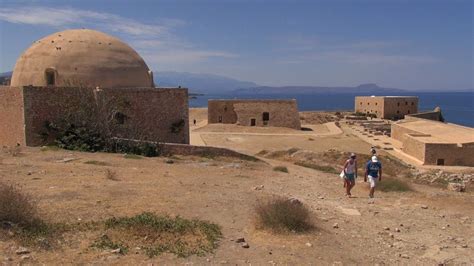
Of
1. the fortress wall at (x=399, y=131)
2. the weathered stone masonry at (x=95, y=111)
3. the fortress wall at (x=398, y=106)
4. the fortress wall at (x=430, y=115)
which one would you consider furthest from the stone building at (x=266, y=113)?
the weathered stone masonry at (x=95, y=111)

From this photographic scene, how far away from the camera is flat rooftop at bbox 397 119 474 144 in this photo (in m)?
25.3

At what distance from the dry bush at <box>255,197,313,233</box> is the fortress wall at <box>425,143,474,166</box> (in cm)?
1829

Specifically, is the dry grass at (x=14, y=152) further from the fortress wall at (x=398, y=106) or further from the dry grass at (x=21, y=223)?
the fortress wall at (x=398, y=106)

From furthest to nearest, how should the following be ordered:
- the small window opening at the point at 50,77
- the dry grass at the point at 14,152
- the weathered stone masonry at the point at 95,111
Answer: the small window opening at the point at 50,77 < the weathered stone masonry at the point at 95,111 < the dry grass at the point at 14,152

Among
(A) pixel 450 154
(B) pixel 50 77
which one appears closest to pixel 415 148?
(A) pixel 450 154

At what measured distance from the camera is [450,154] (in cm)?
2312

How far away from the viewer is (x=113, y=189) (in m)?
9.15

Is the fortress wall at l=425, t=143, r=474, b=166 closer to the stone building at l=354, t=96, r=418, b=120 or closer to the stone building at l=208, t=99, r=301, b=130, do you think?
the stone building at l=208, t=99, r=301, b=130

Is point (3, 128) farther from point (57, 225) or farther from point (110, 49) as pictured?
point (57, 225)

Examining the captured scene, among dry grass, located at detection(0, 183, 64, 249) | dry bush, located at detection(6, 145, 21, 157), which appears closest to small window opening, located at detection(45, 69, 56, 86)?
dry bush, located at detection(6, 145, 21, 157)

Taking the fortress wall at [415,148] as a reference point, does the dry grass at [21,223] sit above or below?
above

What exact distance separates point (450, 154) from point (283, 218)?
753 inches

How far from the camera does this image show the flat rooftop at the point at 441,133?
82.9ft

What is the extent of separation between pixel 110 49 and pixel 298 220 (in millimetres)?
15619
